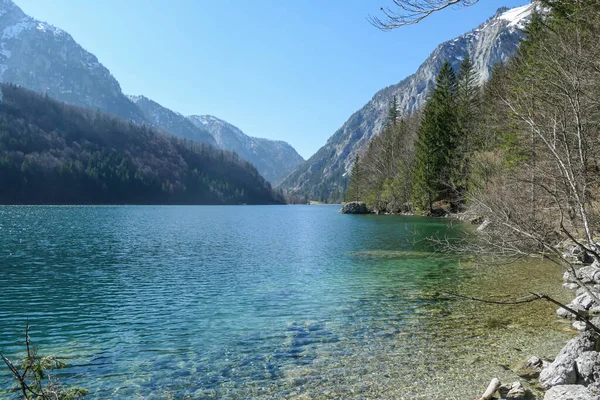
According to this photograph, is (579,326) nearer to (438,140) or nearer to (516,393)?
(516,393)

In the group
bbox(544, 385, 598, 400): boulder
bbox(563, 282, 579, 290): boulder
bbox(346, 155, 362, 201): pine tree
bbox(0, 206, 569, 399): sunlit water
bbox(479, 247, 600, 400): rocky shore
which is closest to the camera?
bbox(544, 385, 598, 400): boulder

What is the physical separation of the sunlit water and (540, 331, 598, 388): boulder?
937 millimetres

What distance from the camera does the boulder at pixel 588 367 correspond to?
7359 mm

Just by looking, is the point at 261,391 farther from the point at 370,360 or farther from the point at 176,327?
the point at 176,327

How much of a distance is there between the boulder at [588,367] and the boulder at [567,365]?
0.12 meters

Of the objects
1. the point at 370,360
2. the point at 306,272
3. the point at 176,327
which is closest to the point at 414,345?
the point at 370,360

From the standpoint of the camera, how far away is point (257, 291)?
1680cm

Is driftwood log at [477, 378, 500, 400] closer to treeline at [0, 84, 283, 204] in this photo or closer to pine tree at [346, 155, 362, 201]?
pine tree at [346, 155, 362, 201]

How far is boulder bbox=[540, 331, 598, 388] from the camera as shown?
24.4 feet

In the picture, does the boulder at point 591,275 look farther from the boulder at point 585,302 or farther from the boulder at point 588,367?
the boulder at point 588,367

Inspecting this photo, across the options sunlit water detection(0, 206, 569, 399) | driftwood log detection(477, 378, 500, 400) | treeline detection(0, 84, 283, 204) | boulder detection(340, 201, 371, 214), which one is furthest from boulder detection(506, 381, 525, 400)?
treeline detection(0, 84, 283, 204)

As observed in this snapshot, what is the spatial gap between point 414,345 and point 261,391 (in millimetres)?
4378

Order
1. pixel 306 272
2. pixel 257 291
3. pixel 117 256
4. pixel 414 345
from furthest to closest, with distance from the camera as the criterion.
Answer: pixel 117 256 < pixel 306 272 < pixel 257 291 < pixel 414 345

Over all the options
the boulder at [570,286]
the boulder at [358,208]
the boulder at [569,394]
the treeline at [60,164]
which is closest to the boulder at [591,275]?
the boulder at [570,286]
